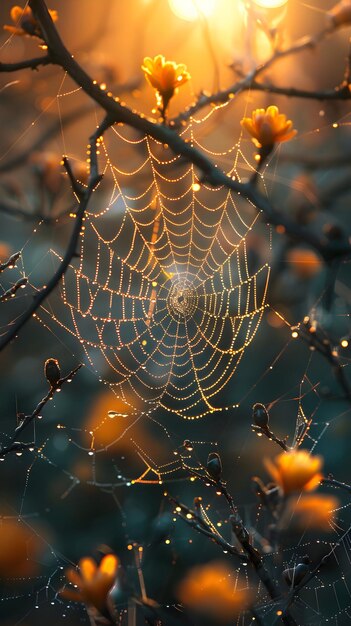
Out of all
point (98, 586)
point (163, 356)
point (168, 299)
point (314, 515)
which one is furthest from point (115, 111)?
point (163, 356)

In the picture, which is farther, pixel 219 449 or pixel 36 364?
pixel 36 364

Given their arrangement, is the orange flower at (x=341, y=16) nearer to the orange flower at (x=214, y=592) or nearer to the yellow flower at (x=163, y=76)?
the yellow flower at (x=163, y=76)

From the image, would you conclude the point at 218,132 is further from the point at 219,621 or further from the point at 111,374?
the point at 219,621

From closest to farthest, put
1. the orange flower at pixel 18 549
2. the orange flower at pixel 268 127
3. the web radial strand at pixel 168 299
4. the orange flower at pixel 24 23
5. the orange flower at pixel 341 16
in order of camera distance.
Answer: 1. the orange flower at pixel 268 127
2. the orange flower at pixel 24 23
3. the orange flower at pixel 341 16
4. the orange flower at pixel 18 549
5. the web radial strand at pixel 168 299

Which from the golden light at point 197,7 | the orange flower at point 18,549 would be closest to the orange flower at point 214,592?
the orange flower at point 18,549

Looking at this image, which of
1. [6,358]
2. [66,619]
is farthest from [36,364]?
[66,619]
